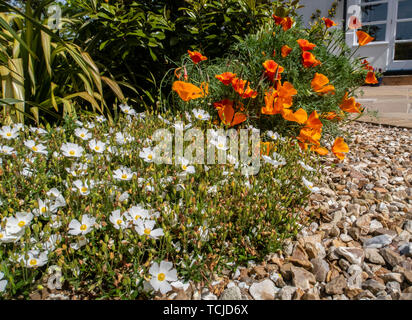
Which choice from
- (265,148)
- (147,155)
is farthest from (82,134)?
(265,148)

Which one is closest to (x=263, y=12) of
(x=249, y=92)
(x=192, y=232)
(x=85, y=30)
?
(x=249, y=92)

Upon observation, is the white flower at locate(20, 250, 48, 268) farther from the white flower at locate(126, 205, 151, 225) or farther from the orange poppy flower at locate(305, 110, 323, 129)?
the orange poppy flower at locate(305, 110, 323, 129)

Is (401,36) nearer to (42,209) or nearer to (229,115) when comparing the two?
(229,115)

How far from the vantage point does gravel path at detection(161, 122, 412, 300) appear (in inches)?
47.5

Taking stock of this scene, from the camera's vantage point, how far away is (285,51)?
2154 millimetres

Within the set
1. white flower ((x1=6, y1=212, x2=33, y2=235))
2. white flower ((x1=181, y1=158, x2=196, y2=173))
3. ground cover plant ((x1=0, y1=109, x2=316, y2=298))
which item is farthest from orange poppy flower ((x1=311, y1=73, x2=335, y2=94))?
white flower ((x1=6, y1=212, x2=33, y2=235))

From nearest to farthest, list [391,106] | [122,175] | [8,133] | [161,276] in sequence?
[161,276], [122,175], [8,133], [391,106]

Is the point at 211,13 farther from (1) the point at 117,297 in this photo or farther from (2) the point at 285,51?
(1) the point at 117,297

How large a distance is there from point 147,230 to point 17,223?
0.52 metres

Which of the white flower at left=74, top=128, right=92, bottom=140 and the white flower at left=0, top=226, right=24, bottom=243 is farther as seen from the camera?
the white flower at left=74, top=128, right=92, bottom=140

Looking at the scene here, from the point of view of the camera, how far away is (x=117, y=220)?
47.8 inches

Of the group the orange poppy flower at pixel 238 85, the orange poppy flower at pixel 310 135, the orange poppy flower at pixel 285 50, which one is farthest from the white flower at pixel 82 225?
the orange poppy flower at pixel 285 50

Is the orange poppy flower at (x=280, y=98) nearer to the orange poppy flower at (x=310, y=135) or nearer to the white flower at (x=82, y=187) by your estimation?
the orange poppy flower at (x=310, y=135)

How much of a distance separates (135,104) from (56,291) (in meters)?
2.41
